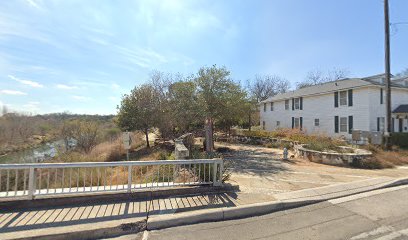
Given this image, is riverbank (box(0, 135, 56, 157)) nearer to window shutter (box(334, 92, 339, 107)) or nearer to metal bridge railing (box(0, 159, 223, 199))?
metal bridge railing (box(0, 159, 223, 199))

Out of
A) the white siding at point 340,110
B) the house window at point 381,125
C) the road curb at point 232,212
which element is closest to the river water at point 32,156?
the road curb at point 232,212

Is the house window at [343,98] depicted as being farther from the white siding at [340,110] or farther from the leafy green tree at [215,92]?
the leafy green tree at [215,92]

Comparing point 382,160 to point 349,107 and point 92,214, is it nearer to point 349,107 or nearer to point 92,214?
point 349,107

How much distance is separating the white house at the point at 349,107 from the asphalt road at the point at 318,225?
15953 mm

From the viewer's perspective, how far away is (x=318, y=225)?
4.39m

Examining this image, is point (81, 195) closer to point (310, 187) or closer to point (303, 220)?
point (303, 220)

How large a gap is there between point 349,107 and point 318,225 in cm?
1917

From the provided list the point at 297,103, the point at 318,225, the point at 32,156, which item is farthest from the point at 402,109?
the point at 32,156

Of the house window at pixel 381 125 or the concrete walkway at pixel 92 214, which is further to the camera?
the house window at pixel 381 125

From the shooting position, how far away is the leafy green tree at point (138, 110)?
1961cm

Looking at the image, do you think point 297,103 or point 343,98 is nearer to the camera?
point 343,98

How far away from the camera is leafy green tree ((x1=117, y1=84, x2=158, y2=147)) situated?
19.6 meters

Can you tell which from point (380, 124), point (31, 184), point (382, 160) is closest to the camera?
point (31, 184)

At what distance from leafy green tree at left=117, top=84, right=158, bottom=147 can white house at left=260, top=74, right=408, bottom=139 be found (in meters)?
15.5
